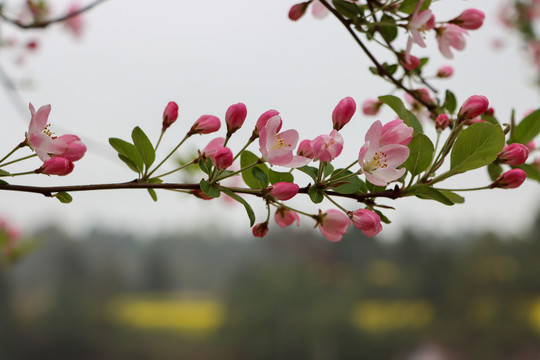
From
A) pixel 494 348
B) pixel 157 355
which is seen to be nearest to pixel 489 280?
pixel 494 348

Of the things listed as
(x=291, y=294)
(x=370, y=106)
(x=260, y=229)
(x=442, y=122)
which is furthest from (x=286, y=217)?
(x=291, y=294)

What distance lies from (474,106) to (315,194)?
129 mm

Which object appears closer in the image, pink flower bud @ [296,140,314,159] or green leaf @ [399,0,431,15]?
pink flower bud @ [296,140,314,159]

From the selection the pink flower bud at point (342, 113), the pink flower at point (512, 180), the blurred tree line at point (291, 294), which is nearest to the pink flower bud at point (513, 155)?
the pink flower at point (512, 180)

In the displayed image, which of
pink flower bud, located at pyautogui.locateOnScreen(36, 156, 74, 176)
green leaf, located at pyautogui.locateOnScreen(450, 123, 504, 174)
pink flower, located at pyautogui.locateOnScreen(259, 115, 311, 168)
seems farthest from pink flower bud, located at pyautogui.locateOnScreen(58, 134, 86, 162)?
green leaf, located at pyautogui.locateOnScreen(450, 123, 504, 174)

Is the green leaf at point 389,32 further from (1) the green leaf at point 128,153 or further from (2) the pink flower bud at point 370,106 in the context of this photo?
(1) the green leaf at point 128,153

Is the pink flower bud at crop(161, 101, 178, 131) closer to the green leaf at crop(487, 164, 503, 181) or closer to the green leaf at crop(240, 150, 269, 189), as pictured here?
the green leaf at crop(240, 150, 269, 189)

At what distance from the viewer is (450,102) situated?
0.53 meters

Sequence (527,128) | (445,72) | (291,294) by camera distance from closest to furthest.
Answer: (527,128), (445,72), (291,294)

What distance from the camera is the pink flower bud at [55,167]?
1.17 ft

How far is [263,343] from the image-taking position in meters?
10.4

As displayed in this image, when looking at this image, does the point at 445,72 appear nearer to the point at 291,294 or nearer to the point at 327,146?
the point at 327,146

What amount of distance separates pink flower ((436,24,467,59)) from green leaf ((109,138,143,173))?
0.33 m

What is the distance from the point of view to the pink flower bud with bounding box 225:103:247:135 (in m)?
0.38
